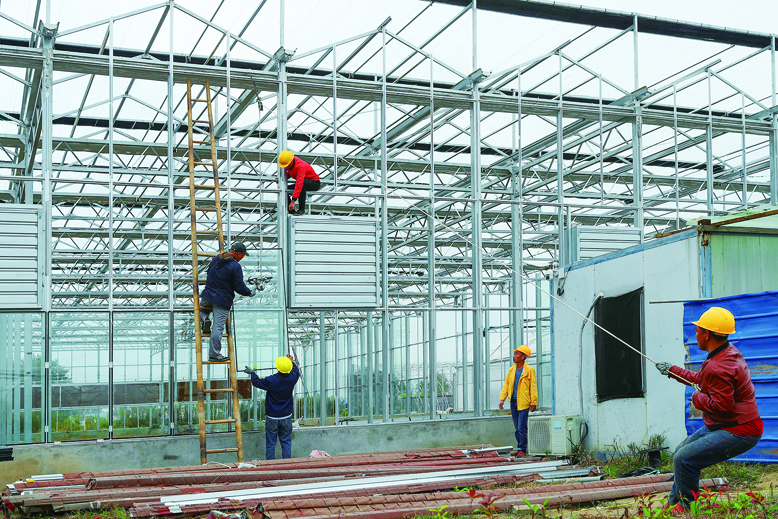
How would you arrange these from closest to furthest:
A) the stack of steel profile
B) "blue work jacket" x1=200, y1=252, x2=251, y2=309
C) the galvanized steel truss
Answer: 1. the stack of steel profile
2. "blue work jacket" x1=200, y1=252, x2=251, y2=309
3. the galvanized steel truss

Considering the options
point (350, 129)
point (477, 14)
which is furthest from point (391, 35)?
point (350, 129)

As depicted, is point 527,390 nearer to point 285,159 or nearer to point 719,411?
point 285,159

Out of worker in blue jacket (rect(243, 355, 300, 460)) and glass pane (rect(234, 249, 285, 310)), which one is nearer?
worker in blue jacket (rect(243, 355, 300, 460))

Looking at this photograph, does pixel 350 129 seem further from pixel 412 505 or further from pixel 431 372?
pixel 412 505

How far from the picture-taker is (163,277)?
3105 centimetres

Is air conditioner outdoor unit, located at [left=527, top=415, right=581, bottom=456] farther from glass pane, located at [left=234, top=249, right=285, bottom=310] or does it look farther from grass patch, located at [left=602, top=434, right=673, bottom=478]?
glass pane, located at [left=234, top=249, right=285, bottom=310]

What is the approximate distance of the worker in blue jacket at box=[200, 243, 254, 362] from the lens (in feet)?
40.9

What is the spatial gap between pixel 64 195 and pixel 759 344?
63.2ft

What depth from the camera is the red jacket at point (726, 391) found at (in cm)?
655

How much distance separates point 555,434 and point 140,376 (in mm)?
6757

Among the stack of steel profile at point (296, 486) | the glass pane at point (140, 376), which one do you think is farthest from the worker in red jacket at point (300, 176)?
the stack of steel profile at point (296, 486)

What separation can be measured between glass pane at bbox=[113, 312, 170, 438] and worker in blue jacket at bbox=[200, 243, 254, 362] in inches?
51.2

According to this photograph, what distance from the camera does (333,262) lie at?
14.9 m

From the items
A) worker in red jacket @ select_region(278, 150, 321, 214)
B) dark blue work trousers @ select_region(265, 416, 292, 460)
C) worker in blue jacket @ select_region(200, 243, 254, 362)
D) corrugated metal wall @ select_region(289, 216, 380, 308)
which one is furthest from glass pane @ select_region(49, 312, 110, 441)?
worker in red jacket @ select_region(278, 150, 321, 214)
